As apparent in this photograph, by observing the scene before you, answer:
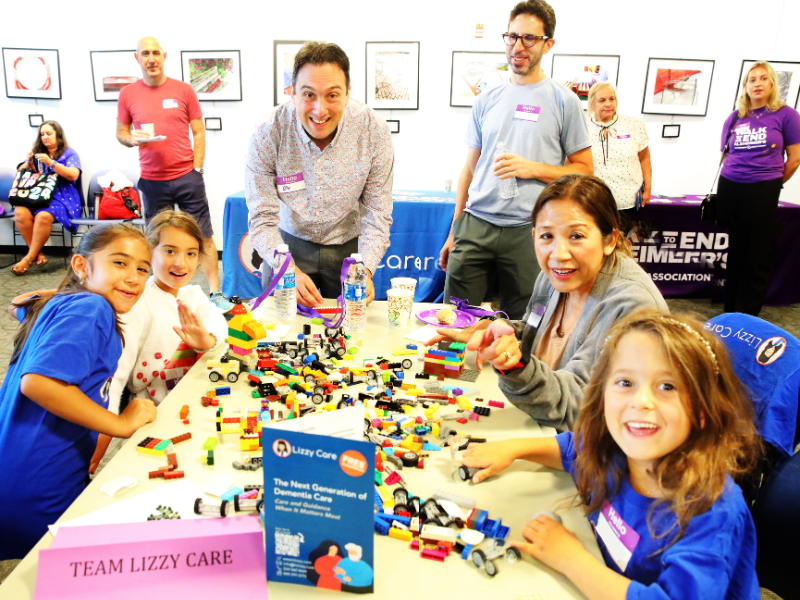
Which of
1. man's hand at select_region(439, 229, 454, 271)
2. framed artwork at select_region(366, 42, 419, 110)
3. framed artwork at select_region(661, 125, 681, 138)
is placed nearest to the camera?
man's hand at select_region(439, 229, 454, 271)

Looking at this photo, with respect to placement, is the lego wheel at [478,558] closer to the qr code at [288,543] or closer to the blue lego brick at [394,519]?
the blue lego brick at [394,519]

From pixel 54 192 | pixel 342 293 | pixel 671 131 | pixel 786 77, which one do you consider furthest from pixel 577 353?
pixel 786 77

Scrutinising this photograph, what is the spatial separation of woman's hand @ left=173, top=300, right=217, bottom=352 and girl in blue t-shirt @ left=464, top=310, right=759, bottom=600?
49.3 inches

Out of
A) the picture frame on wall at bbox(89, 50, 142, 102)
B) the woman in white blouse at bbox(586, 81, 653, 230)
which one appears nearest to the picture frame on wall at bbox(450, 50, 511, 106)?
the woman in white blouse at bbox(586, 81, 653, 230)

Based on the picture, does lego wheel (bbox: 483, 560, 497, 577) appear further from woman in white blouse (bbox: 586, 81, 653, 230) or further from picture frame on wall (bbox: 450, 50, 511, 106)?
picture frame on wall (bbox: 450, 50, 511, 106)

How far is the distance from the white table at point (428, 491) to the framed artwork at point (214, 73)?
5.25 metres

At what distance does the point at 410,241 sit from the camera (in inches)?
181

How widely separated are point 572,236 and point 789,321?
14.3 ft

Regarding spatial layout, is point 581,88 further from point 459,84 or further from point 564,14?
point 459,84

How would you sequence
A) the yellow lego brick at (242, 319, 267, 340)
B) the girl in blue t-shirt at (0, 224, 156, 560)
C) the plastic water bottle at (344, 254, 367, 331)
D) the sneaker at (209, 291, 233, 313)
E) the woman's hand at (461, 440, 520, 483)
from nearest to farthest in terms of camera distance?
the woman's hand at (461, 440, 520, 483) < the girl in blue t-shirt at (0, 224, 156, 560) < the yellow lego brick at (242, 319, 267, 340) < the plastic water bottle at (344, 254, 367, 331) < the sneaker at (209, 291, 233, 313)

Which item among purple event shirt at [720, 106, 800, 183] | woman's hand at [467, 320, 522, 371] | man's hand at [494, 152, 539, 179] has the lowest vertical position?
woman's hand at [467, 320, 522, 371]

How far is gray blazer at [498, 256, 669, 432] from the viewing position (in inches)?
54.1

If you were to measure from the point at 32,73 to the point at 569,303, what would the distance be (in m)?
6.93

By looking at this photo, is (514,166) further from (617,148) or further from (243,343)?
(617,148)
